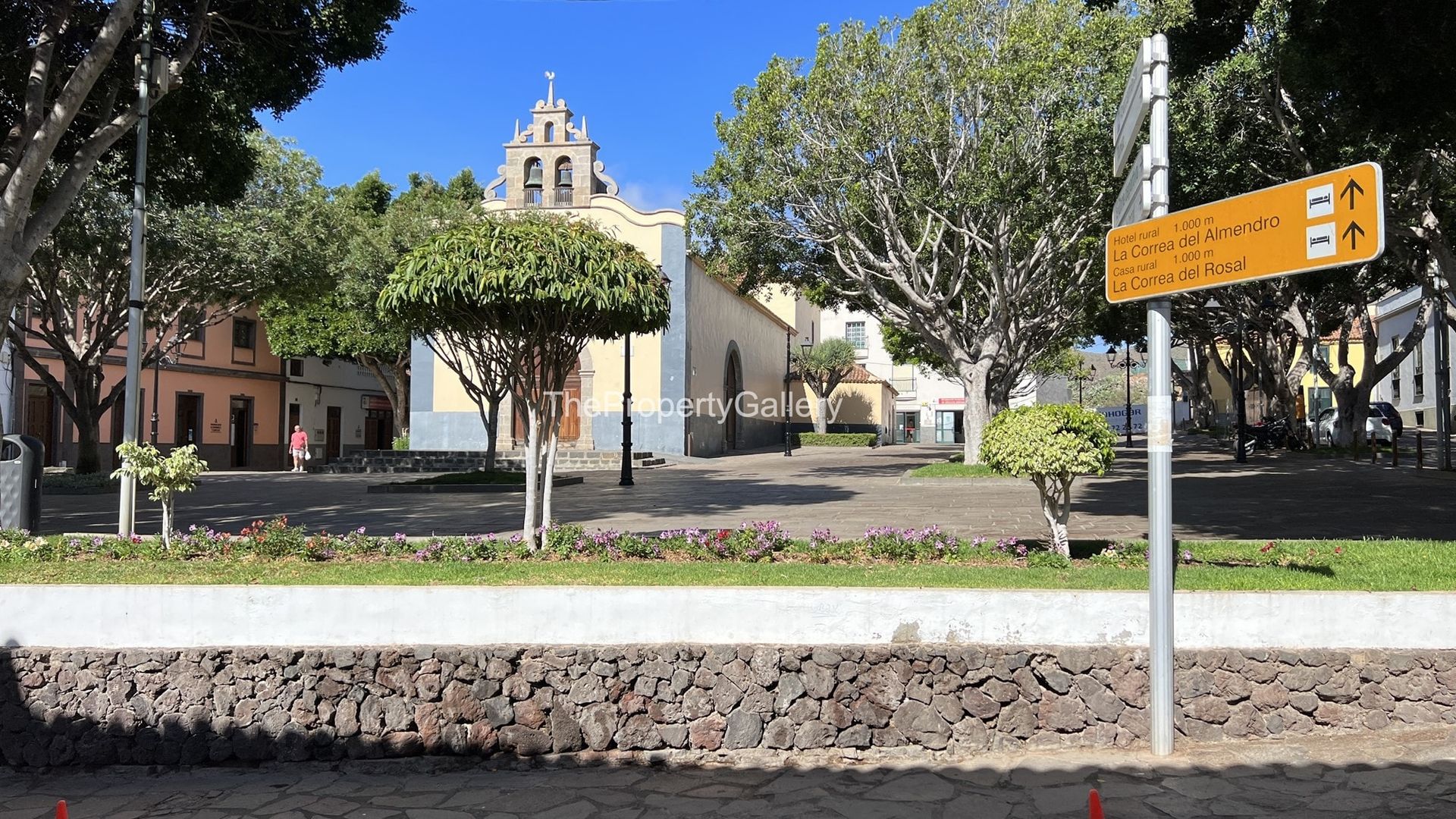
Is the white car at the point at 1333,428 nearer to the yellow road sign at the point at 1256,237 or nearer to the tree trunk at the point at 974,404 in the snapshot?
the tree trunk at the point at 974,404

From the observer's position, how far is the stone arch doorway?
38.6 metres

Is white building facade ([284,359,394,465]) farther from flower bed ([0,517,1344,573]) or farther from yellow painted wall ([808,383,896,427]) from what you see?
flower bed ([0,517,1344,573])

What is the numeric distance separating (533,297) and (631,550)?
2.01 meters

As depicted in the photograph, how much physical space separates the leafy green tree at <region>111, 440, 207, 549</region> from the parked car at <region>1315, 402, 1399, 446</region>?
2711 cm

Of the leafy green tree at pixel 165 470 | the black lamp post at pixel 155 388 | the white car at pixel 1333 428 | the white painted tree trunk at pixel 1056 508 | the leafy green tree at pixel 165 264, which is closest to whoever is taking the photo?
the white painted tree trunk at pixel 1056 508

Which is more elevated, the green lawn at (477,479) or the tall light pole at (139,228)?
the tall light pole at (139,228)

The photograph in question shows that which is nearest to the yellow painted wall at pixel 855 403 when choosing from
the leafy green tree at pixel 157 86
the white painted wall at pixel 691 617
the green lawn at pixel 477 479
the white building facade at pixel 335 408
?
the white building facade at pixel 335 408

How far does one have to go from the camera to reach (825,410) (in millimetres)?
53344

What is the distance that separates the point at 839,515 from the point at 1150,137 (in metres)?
8.68

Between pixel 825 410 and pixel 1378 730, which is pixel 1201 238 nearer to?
pixel 1378 730

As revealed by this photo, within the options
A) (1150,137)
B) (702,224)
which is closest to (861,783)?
(1150,137)

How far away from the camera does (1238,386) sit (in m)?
28.9

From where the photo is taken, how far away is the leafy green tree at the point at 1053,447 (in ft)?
20.9

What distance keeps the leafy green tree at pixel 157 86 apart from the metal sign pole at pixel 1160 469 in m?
8.63
